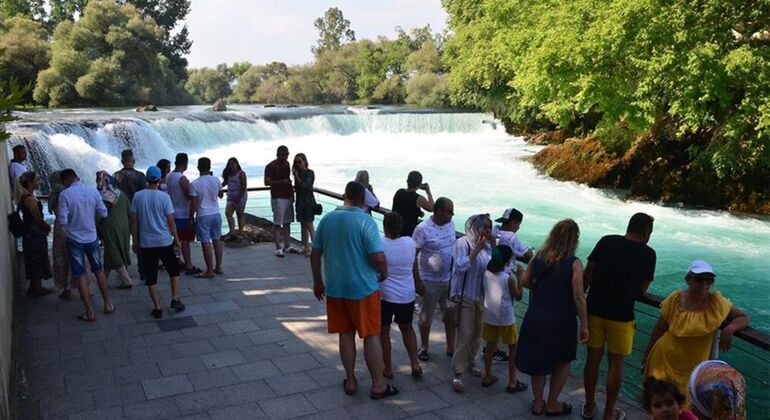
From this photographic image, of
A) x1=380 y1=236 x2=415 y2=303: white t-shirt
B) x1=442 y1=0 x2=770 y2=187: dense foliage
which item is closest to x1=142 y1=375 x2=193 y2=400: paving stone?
x1=380 y1=236 x2=415 y2=303: white t-shirt

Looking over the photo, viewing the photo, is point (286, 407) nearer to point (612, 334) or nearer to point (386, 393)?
point (386, 393)

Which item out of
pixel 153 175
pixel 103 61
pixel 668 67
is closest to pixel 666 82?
pixel 668 67

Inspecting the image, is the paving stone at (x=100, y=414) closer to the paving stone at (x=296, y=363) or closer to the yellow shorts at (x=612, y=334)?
the paving stone at (x=296, y=363)

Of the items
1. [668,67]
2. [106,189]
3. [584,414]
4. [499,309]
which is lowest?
[584,414]

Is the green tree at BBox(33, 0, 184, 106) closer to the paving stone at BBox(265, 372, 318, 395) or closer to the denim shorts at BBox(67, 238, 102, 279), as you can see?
the denim shorts at BBox(67, 238, 102, 279)

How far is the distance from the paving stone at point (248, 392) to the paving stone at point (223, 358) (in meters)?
0.47

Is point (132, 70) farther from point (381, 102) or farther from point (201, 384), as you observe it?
point (201, 384)

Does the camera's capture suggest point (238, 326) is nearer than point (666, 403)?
No

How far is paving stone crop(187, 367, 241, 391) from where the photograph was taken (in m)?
5.07

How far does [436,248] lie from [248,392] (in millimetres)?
1920

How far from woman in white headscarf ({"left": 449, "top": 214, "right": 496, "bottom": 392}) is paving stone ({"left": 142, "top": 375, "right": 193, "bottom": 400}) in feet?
7.20

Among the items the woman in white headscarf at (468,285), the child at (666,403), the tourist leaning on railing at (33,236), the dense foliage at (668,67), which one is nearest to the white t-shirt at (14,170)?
the tourist leaning on railing at (33,236)

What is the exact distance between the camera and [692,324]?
396 centimetres

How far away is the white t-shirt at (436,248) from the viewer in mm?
5184
